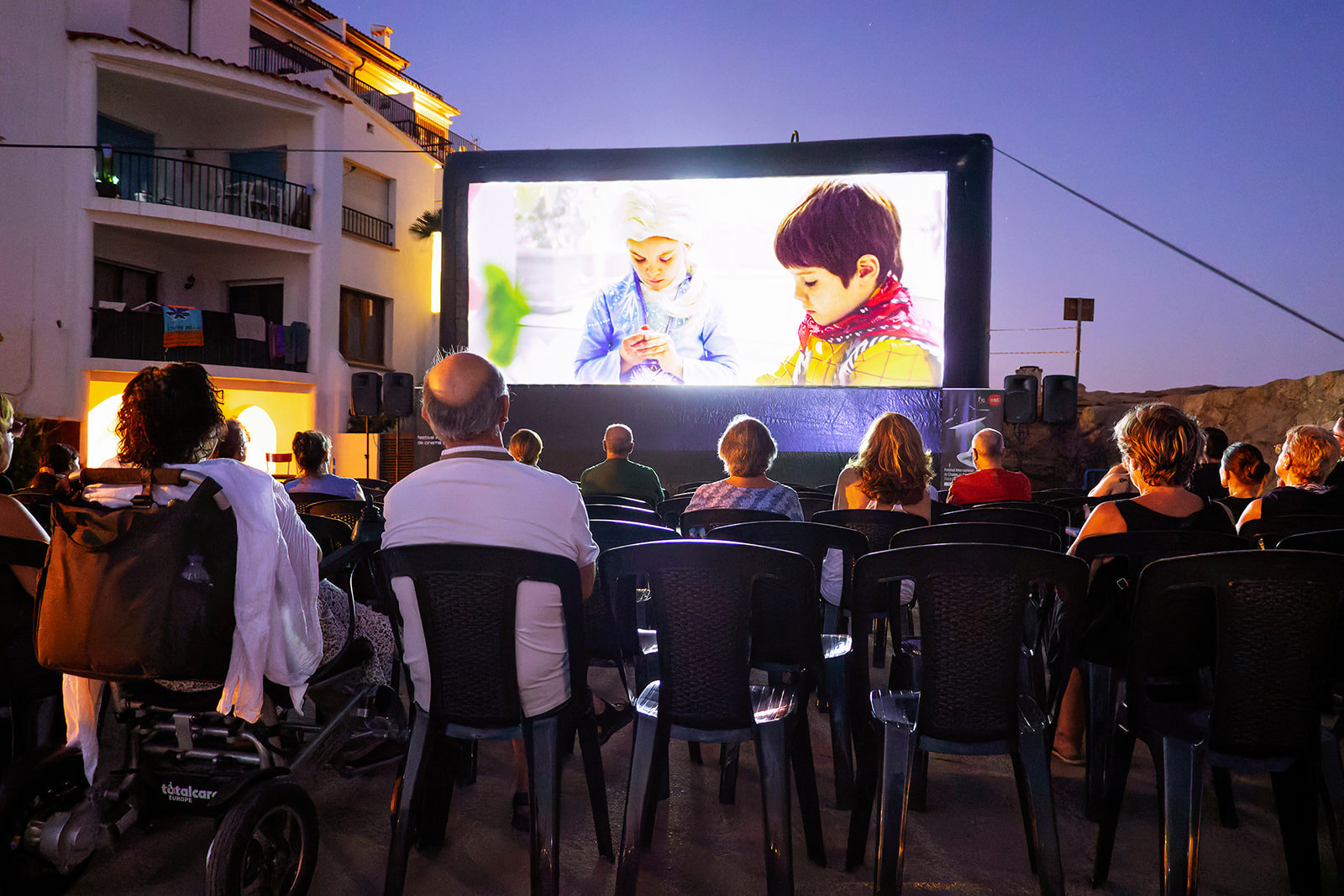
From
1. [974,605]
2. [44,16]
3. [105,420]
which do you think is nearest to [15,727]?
[974,605]

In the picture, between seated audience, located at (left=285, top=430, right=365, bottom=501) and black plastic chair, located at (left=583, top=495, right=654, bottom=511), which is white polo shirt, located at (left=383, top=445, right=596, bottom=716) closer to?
black plastic chair, located at (left=583, top=495, right=654, bottom=511)

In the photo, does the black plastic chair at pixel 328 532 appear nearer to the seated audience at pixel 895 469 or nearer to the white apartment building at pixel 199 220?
the seated audience at pixel 895 469

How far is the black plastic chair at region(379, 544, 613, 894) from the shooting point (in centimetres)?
192

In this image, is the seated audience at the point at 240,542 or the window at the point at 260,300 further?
the window at the point at 260,300

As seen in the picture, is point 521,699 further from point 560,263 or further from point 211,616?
point 560,263

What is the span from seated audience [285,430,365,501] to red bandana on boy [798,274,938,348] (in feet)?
18.2

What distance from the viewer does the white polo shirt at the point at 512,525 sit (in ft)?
6.48

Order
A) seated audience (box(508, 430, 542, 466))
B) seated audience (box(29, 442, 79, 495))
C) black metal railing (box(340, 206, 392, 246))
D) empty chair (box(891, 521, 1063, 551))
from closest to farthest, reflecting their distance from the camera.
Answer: empty chair (box(891, 521, 1063, 551)) → seated audience (box(29, 442, 79, 495)) → seated audience (box(508, 430, 542, 466)) → black metal railing (box(340, 206, 392, 246))

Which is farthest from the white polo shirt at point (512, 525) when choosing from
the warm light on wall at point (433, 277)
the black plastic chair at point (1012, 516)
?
the warm light on wall at point (433, 277)

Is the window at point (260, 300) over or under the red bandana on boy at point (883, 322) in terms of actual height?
over

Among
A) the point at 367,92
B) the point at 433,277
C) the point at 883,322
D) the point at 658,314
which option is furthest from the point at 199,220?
the point at 883,322

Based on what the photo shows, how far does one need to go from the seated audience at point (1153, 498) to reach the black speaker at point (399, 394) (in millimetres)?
8658

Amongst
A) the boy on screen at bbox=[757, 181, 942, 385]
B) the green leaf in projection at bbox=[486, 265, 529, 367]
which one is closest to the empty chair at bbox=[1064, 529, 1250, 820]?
the boy on screen at bbox=[757, 181, 942, 385]

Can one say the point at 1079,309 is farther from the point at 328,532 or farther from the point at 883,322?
the point at 328,532
